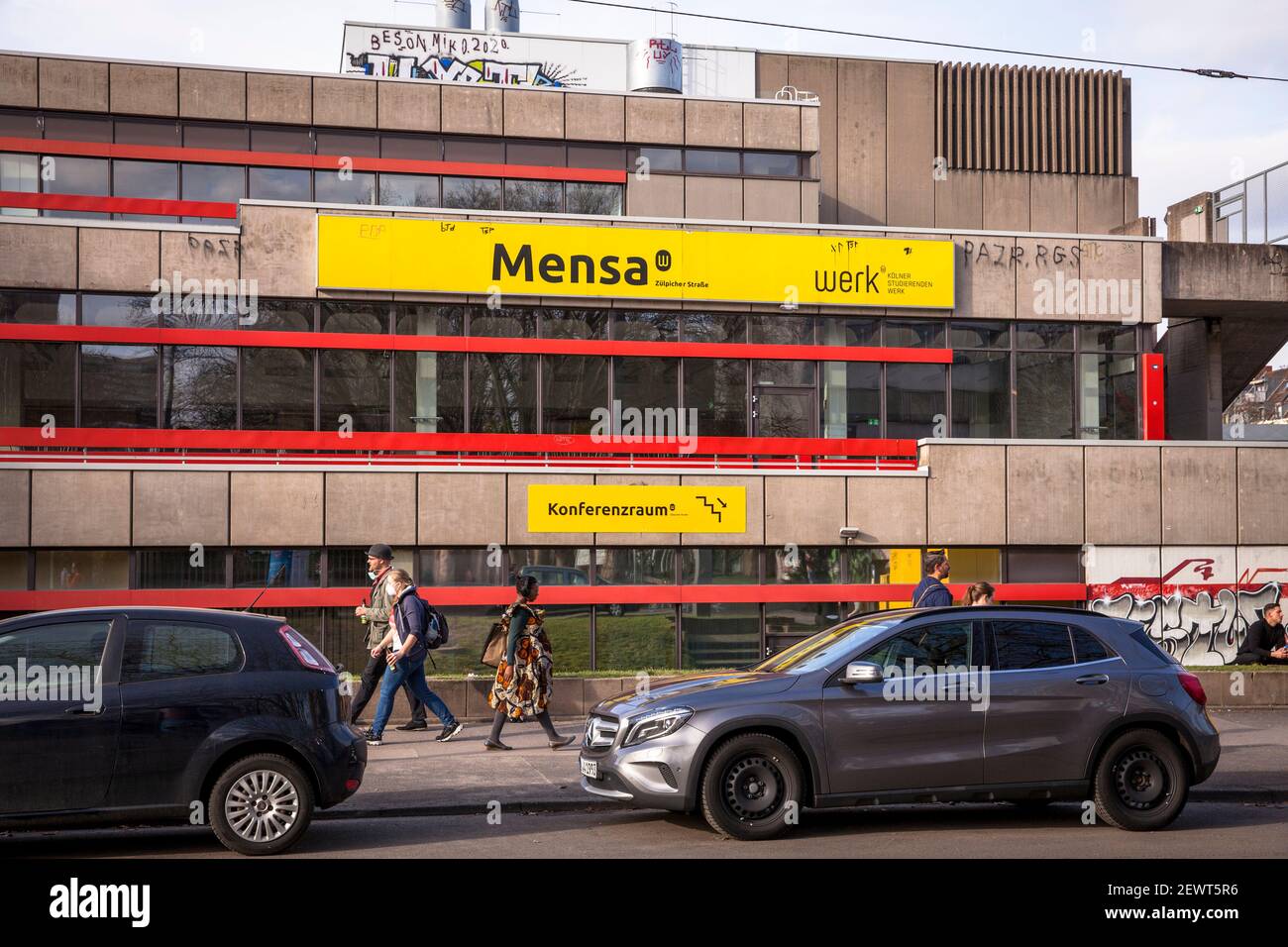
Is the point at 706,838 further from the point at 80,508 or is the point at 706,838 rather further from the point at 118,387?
the point at 118,387

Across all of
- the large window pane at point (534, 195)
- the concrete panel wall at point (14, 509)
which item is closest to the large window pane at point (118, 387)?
the concrete panel wall at point (14, 509)

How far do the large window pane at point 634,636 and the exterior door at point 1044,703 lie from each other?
13.1 metres

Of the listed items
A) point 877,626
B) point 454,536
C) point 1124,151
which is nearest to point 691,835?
point 877,626

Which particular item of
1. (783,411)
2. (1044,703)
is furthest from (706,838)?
(783,411)

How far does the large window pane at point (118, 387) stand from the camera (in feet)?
73.4

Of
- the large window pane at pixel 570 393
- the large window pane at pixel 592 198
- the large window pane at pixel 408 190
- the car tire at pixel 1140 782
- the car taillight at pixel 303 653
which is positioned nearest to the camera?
the car taillight at pixel 303 653

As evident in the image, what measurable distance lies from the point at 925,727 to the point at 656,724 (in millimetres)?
1859

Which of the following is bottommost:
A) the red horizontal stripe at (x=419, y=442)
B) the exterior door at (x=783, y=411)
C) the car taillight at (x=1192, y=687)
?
the car taillight at (x=1192, y=687)

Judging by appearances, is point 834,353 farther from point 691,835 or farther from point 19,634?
point 19,634

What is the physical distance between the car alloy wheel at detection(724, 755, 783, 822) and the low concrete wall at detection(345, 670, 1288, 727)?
5.60m

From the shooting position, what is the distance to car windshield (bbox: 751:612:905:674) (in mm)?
9344

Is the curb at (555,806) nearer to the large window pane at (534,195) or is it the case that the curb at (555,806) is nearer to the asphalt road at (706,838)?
the asphalt road at (706,838)

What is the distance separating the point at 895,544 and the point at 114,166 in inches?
666

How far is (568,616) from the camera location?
22109mm
